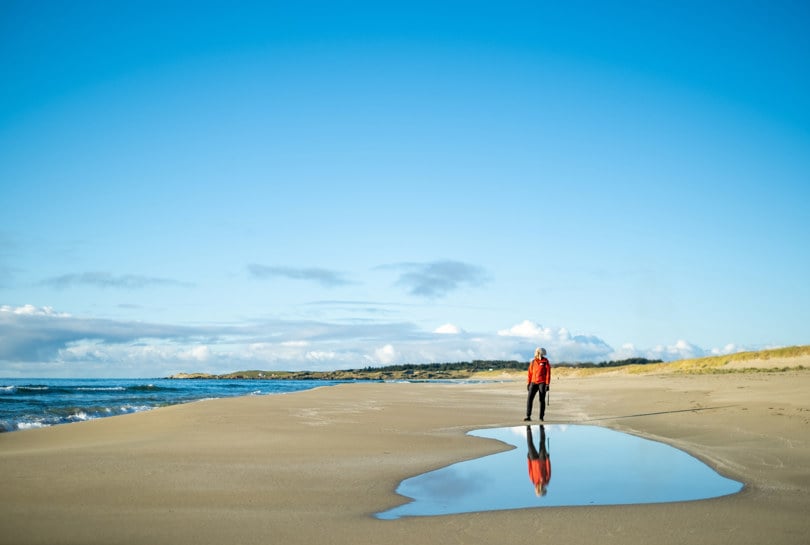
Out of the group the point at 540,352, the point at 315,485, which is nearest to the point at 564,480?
the point at 315,485

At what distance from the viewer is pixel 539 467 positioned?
950cm

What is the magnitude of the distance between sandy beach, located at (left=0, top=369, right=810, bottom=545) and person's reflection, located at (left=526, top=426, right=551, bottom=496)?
97cm

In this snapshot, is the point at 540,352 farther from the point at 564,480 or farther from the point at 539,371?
the point at 564,480

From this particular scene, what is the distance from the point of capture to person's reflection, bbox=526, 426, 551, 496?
26.2 feet

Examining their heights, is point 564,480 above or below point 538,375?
below

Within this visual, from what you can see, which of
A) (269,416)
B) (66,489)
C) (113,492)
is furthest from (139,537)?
(269,416)

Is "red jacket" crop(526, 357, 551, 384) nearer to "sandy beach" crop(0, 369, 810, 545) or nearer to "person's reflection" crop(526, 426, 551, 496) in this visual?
"sandy beach" crop(0, 369, 810, 545)

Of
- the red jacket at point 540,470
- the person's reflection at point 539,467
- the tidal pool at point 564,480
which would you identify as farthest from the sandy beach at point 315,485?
the red jacket at point 540,470

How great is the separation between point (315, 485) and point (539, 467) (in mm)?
3681

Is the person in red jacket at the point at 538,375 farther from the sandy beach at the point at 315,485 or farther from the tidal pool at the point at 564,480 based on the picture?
the tidal pool at the point at 564,480

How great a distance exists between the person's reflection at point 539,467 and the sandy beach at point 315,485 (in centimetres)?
97

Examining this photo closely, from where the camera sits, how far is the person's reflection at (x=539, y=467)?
7.99 m

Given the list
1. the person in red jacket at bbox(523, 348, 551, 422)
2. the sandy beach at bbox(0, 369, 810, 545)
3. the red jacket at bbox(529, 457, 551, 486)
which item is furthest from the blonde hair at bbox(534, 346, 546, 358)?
the red jacket at bbox(529, 457, 551, 486)

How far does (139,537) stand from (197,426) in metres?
9.55
